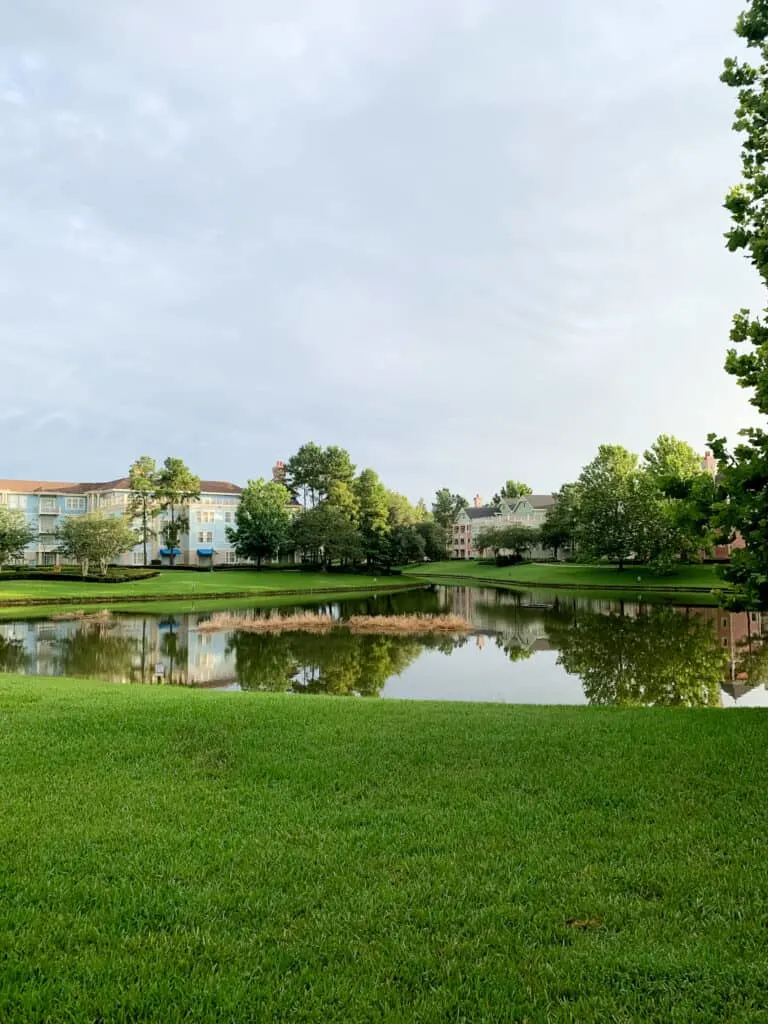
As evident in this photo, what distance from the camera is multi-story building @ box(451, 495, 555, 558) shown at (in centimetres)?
10112

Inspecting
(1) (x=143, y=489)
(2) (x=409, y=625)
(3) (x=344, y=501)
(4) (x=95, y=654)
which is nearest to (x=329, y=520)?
(3) (x=344, y=501)

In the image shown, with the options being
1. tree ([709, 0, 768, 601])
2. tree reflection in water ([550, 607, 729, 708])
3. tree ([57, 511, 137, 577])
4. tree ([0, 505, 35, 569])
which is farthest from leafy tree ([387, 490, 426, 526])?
tree ([709, 0, 768, 601])

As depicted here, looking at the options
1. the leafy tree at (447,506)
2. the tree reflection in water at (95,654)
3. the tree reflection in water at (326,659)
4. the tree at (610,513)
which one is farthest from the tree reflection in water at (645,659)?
the leafy tree at (447,506)

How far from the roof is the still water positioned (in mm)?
46873

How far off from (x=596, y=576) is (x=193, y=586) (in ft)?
107

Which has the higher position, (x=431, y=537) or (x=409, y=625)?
(x=431, y=537)

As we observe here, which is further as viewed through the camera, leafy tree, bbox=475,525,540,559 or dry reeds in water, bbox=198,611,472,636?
leafy tree, bbox=475,525,540,559

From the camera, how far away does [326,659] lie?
2000 cm

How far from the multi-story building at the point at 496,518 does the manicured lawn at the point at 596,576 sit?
2199 centimetres

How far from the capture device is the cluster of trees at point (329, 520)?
6253 centimetres

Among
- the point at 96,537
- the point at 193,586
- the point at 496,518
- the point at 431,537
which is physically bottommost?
the point at 193,586

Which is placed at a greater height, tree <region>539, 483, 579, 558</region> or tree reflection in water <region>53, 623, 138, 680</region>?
tree <region>539, 483, 579, 558</region>

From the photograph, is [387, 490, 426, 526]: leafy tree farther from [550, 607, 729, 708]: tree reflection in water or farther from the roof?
[550, 607, 729, 708]: tree reflection in water

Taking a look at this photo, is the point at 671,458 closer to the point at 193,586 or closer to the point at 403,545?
the point at 403,545
